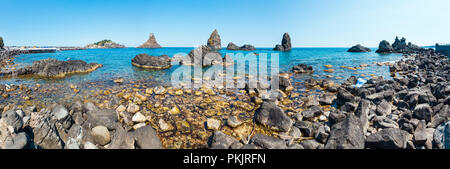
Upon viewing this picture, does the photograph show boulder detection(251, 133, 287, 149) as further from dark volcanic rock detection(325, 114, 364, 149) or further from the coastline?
dark volcanic rock detection(325, 114, 364, 149)

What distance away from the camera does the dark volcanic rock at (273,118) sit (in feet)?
25.7

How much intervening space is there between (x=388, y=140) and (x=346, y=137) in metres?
1.24

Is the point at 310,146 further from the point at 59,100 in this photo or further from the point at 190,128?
the point at 59,100

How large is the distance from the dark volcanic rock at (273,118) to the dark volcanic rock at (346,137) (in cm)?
196

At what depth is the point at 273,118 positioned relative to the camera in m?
8.26

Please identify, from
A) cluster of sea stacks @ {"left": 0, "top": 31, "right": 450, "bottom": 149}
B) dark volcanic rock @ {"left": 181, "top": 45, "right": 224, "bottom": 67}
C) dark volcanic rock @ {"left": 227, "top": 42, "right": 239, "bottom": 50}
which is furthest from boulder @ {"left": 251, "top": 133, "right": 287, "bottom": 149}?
dark volcanic rock @ {"left": 227, "top": 42, "right": 239, "bottom": 50}

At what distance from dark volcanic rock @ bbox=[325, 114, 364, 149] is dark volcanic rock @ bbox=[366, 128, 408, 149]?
31 centimetres

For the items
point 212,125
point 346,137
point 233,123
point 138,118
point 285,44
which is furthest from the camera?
point 285,44

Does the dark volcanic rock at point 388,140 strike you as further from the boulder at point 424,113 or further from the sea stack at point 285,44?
the sea stack at point 285,44

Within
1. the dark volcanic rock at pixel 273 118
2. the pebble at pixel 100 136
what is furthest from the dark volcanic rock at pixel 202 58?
the pebble at pixel 100 136

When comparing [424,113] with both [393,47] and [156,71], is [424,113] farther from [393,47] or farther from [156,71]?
[393,47]

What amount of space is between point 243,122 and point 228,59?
3477 cm

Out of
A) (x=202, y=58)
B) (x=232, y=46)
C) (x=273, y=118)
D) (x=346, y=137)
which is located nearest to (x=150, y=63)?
(x=202, y=58)
